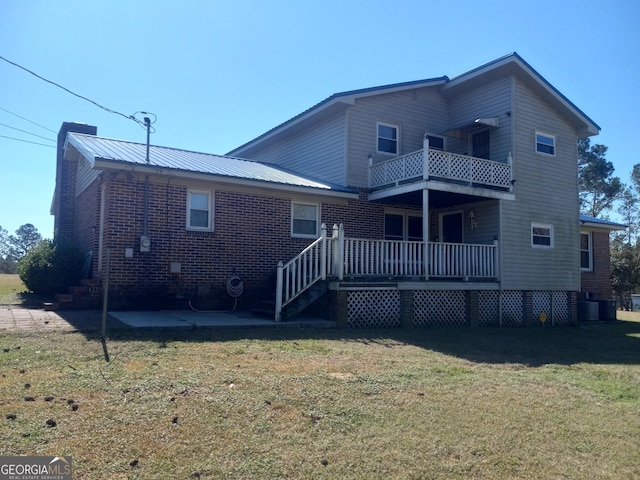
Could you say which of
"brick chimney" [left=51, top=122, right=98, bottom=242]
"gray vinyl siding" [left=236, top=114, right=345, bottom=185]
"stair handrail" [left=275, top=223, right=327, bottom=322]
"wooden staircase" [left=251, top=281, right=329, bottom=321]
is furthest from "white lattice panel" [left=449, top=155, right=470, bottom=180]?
"brick chimney" [left=51, top=122, right=98, bottom=242]

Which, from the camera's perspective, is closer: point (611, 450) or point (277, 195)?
point (611, 450)

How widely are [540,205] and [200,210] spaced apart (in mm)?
10973

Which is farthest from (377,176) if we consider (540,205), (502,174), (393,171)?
(540,205)

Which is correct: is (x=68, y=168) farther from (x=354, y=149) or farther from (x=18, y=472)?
(x=18, y=472)

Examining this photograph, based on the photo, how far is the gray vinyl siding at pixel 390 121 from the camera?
53.8 ft

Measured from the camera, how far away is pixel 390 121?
17078 millimetres

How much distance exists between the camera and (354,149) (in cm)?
1638

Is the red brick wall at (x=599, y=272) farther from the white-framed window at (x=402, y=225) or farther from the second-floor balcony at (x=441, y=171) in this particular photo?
the white-framed window at (x=402, y=225)

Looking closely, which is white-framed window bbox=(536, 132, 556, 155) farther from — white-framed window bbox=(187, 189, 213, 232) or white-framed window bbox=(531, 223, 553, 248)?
white-framed window bbox=(187, 189, 213, 232)

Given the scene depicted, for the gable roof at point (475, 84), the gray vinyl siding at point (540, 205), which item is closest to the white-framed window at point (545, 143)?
the gray vinyl siding at point (540, 205)

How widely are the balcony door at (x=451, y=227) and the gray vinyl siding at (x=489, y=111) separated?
7.26ft

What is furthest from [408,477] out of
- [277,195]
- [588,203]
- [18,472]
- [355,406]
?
[588,203]

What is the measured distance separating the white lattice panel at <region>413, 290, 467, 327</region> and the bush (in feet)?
29.4

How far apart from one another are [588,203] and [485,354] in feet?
167
